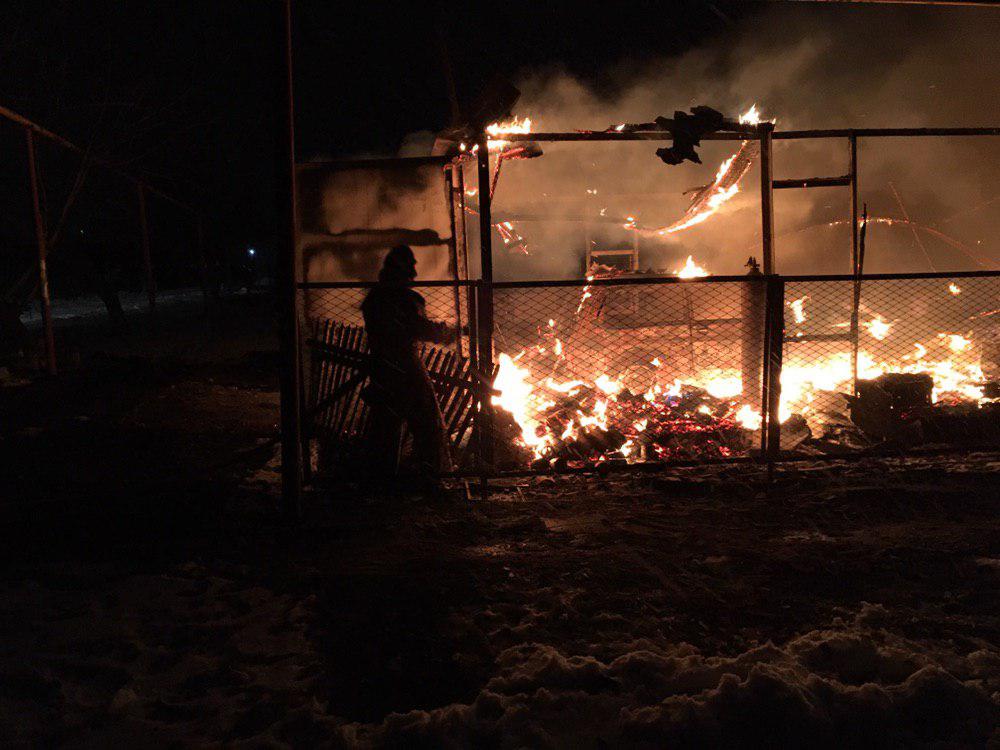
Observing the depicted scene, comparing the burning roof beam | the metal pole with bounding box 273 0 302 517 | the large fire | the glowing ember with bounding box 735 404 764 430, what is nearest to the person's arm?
the metal pole with bounding box 273 0 302 517

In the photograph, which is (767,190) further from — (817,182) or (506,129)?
(506,129)

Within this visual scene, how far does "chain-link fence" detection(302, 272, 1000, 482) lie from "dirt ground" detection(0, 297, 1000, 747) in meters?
0.67

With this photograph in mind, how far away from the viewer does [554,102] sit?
14.6 m

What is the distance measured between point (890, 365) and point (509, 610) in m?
8.15

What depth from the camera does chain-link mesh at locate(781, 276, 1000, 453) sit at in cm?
717

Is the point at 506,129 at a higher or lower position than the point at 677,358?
higher

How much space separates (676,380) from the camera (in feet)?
29.6

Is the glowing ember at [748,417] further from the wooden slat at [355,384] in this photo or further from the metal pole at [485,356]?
the wooden slat at [355,384]

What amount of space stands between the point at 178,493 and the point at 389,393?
1.91m

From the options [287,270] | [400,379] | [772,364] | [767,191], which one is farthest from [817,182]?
[287,270]

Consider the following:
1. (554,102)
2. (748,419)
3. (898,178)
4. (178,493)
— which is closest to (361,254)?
(178,493)

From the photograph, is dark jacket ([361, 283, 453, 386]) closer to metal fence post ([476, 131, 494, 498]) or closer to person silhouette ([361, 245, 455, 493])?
person silhouette ([361, 245, 455, 493])

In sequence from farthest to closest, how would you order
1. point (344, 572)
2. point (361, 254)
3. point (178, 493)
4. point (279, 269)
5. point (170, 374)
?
point (170, 374) < point (361, 254) < point (178, 493) < point (279, 269) < point (344, 572)

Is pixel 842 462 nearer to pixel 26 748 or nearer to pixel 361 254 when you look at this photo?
pixel 361 254
